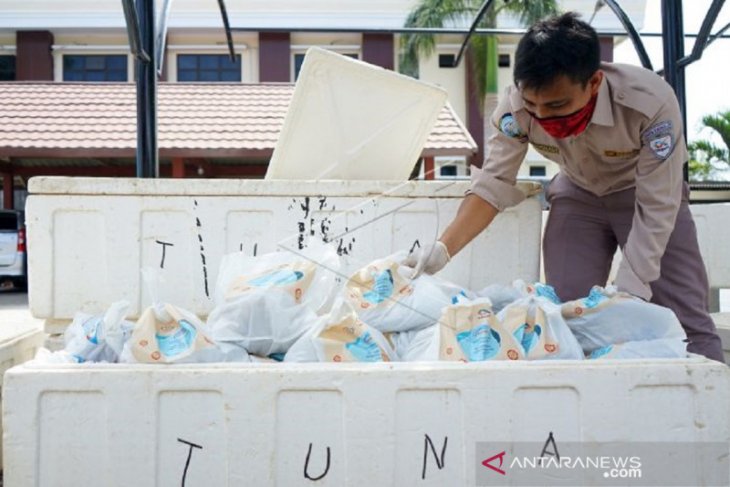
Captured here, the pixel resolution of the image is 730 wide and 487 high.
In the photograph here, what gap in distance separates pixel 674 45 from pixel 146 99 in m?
2.58

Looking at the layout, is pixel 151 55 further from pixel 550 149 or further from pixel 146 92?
pixel 550 149

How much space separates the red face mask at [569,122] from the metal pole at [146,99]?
1800 mm

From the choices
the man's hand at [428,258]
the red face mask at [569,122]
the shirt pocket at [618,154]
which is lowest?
the man's hand at [428,258]

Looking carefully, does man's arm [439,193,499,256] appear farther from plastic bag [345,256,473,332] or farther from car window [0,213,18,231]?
car window [0,213,18,231]

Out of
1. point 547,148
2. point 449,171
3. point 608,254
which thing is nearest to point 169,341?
point 547,148

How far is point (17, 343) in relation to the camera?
2148 millimetres

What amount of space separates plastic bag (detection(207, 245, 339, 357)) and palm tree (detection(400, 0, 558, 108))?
51.0 feet

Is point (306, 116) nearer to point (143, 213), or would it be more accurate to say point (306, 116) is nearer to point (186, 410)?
point (143, 213)

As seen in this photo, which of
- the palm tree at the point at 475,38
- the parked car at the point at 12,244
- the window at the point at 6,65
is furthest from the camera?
the window at the point at 6,65

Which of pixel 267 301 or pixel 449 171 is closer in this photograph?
pixel 267 301

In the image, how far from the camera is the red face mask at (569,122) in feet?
6.30

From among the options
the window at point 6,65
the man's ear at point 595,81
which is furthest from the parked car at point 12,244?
the man's ear at point 595,81

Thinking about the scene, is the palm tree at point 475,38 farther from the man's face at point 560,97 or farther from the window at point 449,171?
the man's face at point 560,97

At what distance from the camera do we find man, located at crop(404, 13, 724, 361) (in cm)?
184
